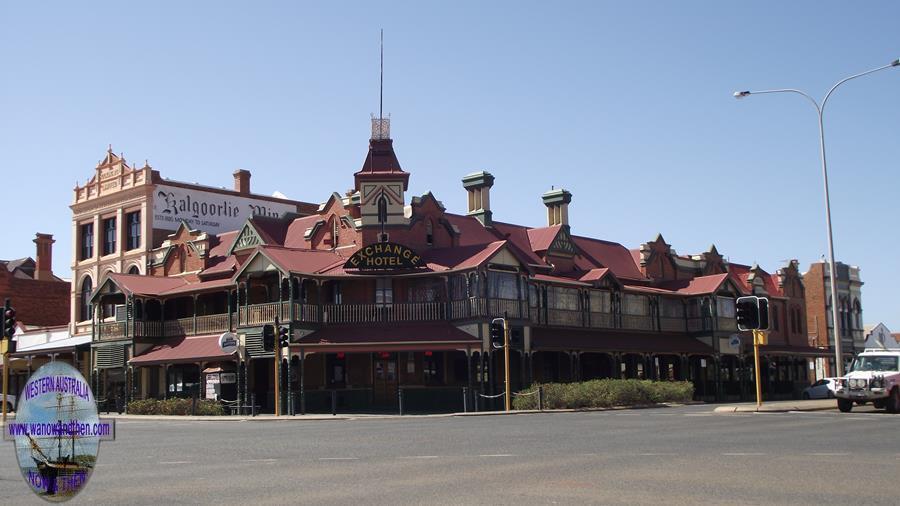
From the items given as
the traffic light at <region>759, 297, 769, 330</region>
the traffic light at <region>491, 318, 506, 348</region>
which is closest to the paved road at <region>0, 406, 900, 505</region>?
the traffic light at <region>759, 297, 769, 330</region>

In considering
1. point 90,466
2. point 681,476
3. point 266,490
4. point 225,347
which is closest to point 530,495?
point 681,476

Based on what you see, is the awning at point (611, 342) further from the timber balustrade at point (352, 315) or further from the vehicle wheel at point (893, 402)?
the vehicle wheel at point (893, 402)

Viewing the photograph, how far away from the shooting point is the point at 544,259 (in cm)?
5144

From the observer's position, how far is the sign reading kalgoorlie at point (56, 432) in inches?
215

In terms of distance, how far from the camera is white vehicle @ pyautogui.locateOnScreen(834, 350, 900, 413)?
28234 mm

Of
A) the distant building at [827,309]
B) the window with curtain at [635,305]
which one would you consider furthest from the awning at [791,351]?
the distant building at [827,309]

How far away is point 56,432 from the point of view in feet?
18.1

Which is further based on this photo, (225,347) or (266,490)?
(225,347)

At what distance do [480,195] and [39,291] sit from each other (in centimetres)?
3327

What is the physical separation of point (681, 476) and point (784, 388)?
5280cm

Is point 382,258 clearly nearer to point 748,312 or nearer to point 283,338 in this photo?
point 283,338

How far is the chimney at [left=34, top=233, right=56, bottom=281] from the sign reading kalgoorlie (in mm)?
69050

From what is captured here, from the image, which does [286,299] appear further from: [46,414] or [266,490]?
[46,414]

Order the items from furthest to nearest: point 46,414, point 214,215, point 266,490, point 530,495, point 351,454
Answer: point 214,215 < point 351,454 < point 266,490 < point 530,495 < point 46,414
